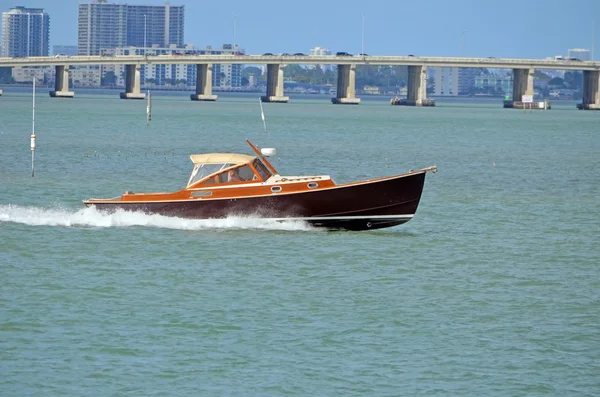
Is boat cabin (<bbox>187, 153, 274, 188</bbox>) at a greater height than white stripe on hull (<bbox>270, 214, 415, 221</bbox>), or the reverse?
boat cabin (<bbox>187, 153, 274, 188</bbox>)

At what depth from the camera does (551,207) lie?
174 feet

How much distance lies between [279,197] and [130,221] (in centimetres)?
475

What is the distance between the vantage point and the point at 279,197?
125 ft

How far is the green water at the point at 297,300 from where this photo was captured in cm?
2338

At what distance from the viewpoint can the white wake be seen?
128ft

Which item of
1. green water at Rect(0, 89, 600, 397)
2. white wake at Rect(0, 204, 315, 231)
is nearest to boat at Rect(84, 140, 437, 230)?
white wake at Rect(0, 204, 315, 231)

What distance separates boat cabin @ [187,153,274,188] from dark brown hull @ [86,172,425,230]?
1.77 ft

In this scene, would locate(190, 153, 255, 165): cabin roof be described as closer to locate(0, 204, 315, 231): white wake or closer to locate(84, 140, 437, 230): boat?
locate(84, 140, 437, 230): boat

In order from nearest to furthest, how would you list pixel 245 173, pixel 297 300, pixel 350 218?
1. pixel 297 300
2. pixel 245 173
3. pixel 350 218

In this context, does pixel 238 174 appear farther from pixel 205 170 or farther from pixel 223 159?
pixel 205 170

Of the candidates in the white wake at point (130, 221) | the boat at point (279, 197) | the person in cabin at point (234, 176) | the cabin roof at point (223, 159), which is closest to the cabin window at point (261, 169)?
the boat at point (279, 197)

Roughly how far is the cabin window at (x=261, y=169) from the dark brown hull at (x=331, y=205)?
56 cm

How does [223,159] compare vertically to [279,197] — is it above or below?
above

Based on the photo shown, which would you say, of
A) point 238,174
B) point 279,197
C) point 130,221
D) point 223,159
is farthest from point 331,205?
point 130,221
